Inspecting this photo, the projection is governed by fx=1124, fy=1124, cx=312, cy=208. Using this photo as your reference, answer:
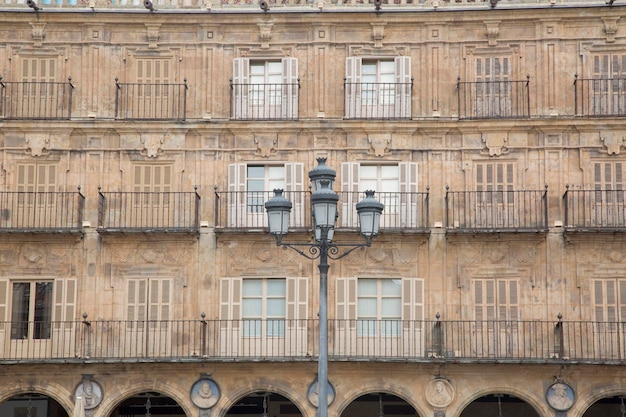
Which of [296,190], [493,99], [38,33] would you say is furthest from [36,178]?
[493,99]

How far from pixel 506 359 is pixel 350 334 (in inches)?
169

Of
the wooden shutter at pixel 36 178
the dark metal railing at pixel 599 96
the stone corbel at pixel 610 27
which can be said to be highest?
the stone corbel at pixel 610 27

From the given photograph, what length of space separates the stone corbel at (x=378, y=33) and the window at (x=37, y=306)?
434 inches

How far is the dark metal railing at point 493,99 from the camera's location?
31.9 metres

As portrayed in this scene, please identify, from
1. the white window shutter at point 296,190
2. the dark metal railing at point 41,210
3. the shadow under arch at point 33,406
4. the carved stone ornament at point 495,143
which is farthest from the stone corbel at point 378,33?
the shadow under arch at point 33,406

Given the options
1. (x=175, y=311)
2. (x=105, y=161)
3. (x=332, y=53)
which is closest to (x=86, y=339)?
(x=175, y=311)

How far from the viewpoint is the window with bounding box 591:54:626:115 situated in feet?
104

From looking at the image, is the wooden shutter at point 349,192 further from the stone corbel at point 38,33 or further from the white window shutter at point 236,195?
the stone corbel at point 38,33

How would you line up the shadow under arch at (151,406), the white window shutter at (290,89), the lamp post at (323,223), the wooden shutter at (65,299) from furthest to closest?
the shadow under arch at (151,406) < the white window shutter at (290,89) < the wooden shutter at (65,299) < the lamp post at (323,223)

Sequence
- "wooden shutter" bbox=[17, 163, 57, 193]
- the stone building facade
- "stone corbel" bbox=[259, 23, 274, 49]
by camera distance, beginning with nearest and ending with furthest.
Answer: the stone building facade, "wooden shutter" bbox=[17, 163, 57, 193], "stone corbel" bbox=[259, 23, 274, 49]

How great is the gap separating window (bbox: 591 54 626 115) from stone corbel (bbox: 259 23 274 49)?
9.33 m

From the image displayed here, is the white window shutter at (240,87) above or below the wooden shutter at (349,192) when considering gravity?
above

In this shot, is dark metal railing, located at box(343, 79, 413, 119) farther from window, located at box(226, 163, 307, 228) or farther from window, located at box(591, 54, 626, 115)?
window, located at box(591, 54, 626, 115)

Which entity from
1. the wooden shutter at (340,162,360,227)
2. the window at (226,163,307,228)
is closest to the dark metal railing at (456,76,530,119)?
the wooden shutter at (340,162,360,227)
